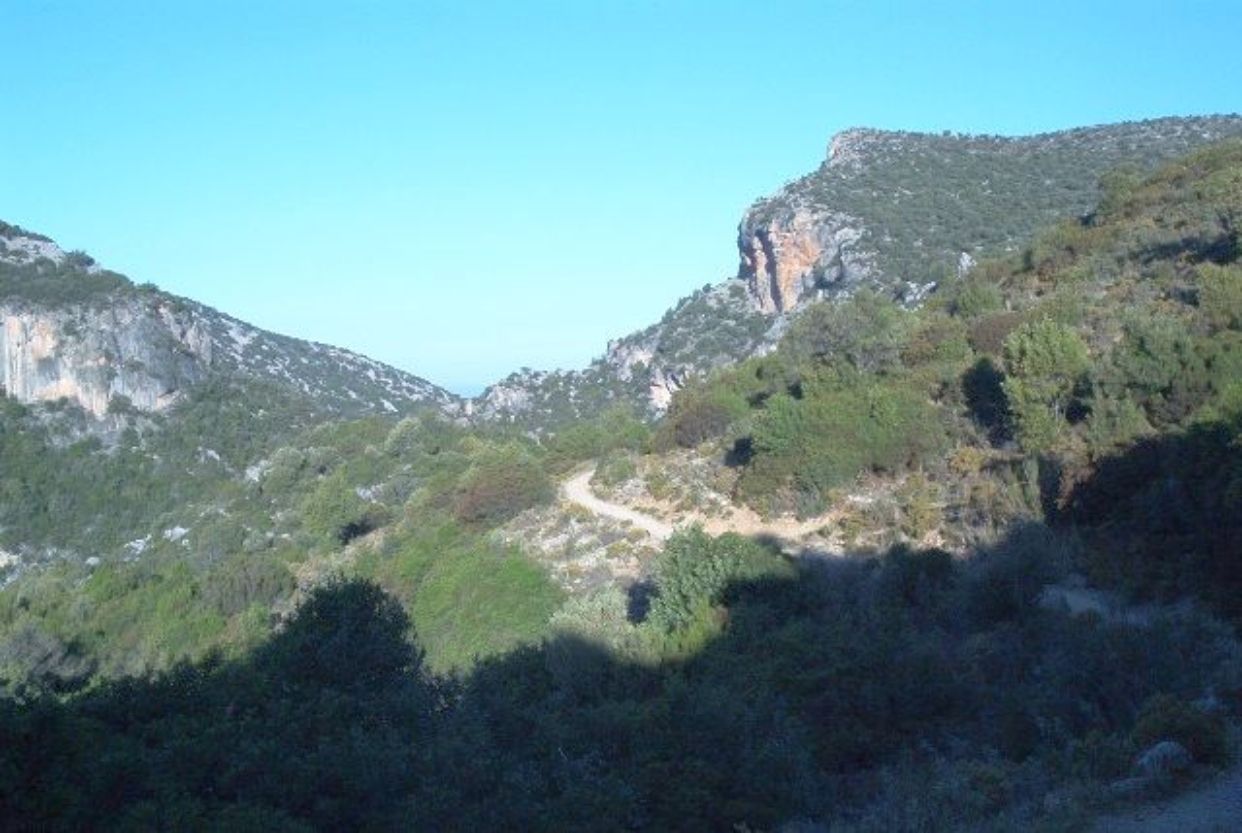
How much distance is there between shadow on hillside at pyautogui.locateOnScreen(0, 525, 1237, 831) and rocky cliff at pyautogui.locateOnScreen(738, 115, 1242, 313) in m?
34.8

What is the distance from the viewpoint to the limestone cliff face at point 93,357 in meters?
51.9

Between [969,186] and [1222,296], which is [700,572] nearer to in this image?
[1222,296]

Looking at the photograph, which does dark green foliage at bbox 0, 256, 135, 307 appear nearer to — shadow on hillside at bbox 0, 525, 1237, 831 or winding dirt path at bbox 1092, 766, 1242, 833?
shadow on hillside at bbox 0, 525, 1237, 831

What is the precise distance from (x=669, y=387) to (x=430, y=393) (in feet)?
107

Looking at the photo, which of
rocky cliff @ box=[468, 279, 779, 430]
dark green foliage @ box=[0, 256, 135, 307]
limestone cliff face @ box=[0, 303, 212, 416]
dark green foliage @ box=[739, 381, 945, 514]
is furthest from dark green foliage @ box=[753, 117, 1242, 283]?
dark green foliage @ box=[0, 256, 135, 307]

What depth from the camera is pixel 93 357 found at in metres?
52.7

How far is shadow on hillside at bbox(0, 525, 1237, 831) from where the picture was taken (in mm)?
7262

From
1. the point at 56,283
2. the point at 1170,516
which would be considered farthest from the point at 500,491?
the point at 56,283

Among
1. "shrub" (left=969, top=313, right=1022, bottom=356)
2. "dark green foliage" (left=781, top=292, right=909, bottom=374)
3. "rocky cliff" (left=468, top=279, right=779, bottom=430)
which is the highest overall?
"rocky cliff" (left=468, top=279, right=779, bottom=430)

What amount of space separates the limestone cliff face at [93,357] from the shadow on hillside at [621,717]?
4267 centimetres

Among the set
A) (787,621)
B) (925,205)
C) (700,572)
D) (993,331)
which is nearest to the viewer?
(787,621)

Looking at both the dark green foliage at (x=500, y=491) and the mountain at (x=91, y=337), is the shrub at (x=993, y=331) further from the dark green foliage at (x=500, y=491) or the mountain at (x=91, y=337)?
the mountain at (x=91, y=337)

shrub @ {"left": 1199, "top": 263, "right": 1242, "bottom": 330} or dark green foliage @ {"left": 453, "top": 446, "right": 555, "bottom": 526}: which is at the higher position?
shrub @ {"left": 1199, "top": 263, "right": 1242, "bottom": 330}

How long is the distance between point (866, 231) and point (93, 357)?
1437 inches
